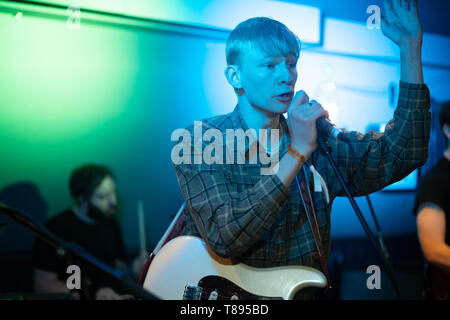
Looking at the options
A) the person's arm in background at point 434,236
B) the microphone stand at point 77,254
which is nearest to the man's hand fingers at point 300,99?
the microphone stand at point 77,254

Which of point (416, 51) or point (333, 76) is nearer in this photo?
point (416, 51)

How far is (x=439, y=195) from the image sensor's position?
196 centimetres

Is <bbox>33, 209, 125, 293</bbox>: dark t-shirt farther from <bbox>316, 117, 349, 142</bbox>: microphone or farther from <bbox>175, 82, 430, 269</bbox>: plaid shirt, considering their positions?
<bbox>316, 117, 349, 142</bbox>: microphone

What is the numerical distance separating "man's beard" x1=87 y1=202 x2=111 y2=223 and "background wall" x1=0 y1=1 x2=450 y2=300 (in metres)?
0.20

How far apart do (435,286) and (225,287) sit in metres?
1.36

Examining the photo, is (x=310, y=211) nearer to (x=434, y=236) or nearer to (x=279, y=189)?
(x=279, y=189)

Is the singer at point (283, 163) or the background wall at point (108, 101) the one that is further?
the background wall at point (108, 101)

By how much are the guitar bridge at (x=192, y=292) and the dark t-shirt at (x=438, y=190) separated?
4.68 ft

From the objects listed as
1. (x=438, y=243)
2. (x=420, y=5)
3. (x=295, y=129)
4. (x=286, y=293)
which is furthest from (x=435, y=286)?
(x=420, y=5)

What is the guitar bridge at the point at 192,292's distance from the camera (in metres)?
1.16

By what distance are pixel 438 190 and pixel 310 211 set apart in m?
1.11

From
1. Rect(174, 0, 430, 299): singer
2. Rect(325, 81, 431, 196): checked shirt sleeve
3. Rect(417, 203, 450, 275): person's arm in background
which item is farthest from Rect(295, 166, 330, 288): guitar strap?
Rect(417, 203, 450, 275): person's arm in background

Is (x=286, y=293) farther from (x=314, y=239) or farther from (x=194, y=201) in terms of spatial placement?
(x=194, y=201)

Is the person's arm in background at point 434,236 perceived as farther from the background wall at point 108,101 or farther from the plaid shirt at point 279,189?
the background wall at point 108,101
